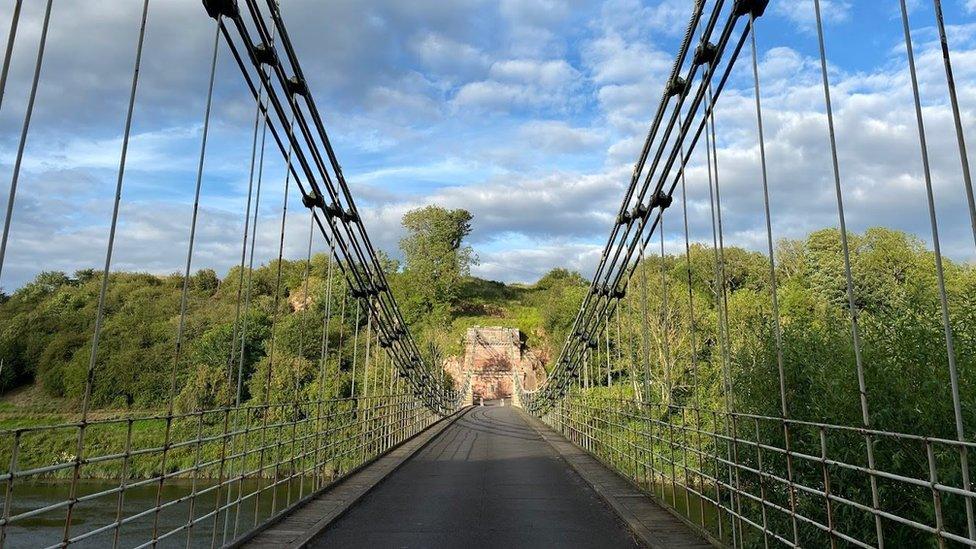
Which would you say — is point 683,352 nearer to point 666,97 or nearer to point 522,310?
point 666,97

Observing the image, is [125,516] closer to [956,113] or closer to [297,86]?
[297,86]

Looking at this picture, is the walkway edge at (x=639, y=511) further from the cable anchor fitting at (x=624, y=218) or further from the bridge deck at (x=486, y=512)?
the cable anchor fitting at (x=624, y=218)

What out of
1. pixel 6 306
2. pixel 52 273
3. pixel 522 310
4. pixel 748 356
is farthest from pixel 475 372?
pixel 748 356

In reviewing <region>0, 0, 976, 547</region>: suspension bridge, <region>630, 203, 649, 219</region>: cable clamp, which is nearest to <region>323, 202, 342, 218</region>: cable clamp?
<region>0, 0, 976, 547</region>: suspension bridge

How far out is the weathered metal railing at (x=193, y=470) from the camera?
3.38 meters

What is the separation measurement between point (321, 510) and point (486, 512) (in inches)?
65.3

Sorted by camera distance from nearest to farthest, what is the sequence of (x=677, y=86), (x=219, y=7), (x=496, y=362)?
(x=219, y=7), (x=677, y=86), (x=496, y=362)

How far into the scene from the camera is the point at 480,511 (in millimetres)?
6508

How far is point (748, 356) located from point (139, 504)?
2014 cm

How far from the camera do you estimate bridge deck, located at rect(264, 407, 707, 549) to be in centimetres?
521

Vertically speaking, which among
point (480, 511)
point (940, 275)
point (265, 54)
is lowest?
point (480, 511)

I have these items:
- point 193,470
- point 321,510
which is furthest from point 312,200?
point 193,470

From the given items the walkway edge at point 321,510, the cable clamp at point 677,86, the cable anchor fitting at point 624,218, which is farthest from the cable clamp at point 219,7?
the cable anchor fitting at point 624,218

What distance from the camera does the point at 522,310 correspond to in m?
72.4
